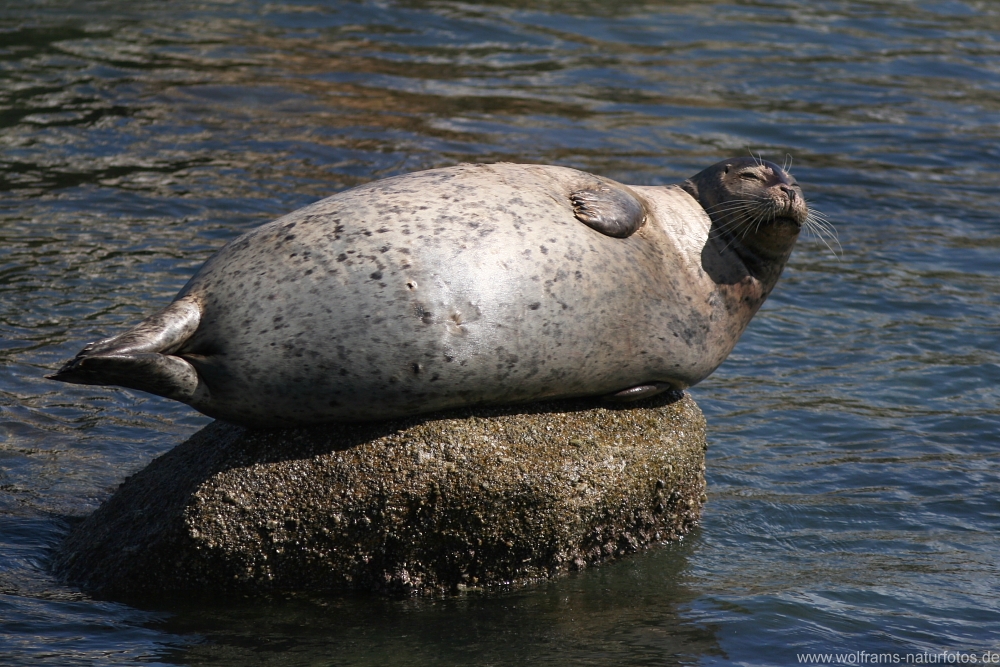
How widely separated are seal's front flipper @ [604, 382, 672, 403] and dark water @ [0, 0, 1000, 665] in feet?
2.26

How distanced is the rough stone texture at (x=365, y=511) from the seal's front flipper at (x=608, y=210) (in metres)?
0.92

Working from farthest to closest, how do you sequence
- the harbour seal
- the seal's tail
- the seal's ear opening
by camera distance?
the seal's ear opening, the harbour seal, the seal's tail

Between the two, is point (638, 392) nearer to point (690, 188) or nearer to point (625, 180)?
point (690, 188)

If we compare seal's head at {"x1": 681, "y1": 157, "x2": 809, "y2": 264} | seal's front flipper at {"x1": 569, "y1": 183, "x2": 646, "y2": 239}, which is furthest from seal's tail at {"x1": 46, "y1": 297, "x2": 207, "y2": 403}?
seal's head at {"x1": 681, "y1": 157, "x2": 809, "y2": 264}

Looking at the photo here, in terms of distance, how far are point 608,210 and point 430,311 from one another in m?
1.14

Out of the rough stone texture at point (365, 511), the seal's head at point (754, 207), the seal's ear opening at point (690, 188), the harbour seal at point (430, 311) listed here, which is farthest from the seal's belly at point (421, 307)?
the seal's ear opening at point (690, 188)

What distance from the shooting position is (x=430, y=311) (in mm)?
4961

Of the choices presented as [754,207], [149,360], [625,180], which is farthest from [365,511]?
[625,180]

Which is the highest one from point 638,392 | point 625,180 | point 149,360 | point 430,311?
point 430,311

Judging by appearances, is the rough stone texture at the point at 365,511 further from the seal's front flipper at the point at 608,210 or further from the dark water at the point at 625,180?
the seal's front flipper at the point at 608,210

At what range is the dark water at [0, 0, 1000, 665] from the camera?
16.1 feet

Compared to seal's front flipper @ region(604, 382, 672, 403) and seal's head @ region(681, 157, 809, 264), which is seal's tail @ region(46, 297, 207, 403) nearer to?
seal's front flipper @ region(604, 382, 672, 403)

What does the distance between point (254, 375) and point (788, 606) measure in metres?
2.36

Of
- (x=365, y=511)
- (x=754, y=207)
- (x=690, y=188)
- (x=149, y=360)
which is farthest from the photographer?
(x=690, y=188)
